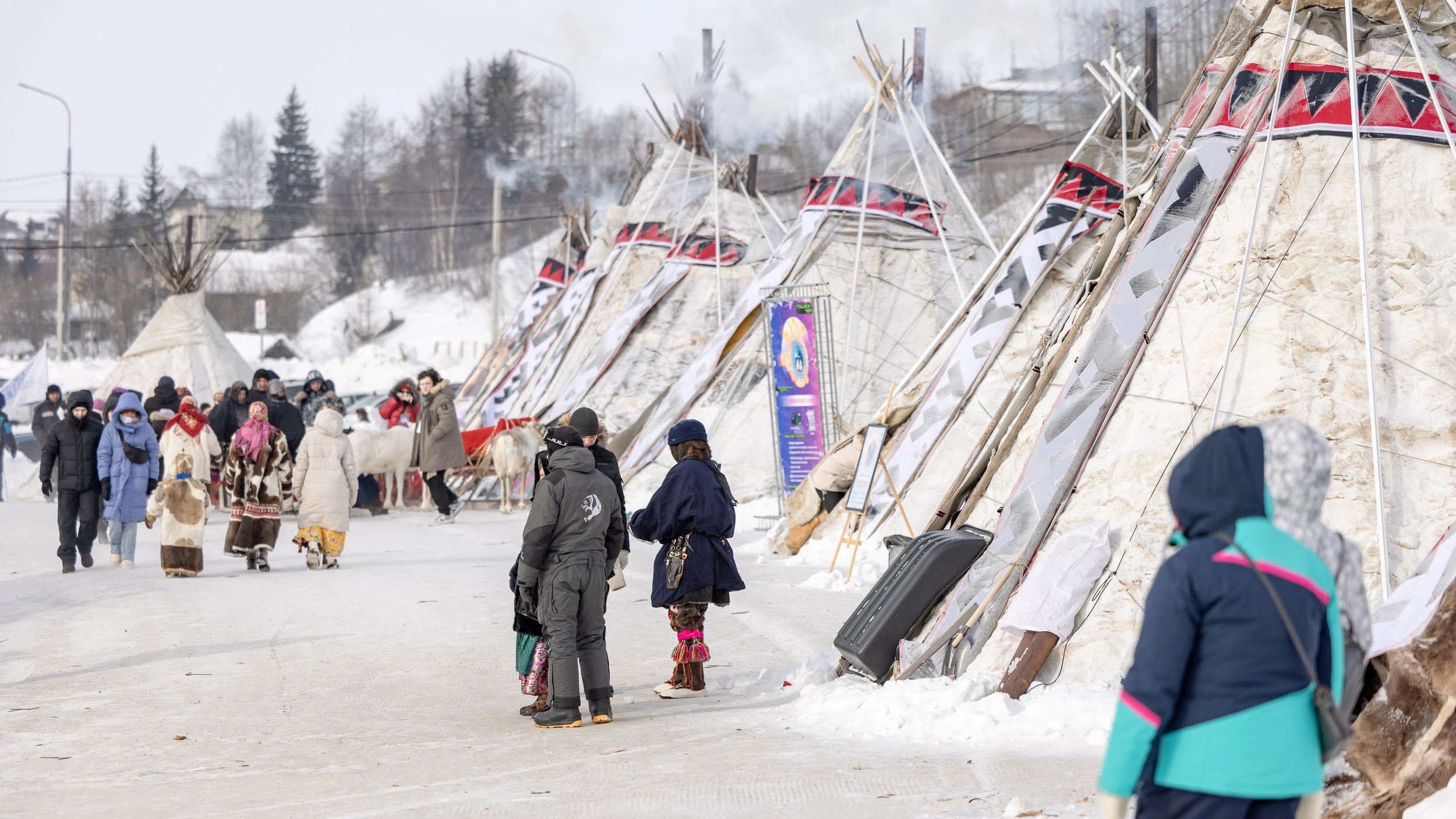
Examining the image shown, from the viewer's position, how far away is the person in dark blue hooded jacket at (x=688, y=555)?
21.3 ft

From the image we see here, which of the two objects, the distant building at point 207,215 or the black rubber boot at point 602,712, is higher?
the distant building at point 207,215

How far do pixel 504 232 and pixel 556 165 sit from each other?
6.92 m

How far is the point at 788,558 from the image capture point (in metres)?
11.3

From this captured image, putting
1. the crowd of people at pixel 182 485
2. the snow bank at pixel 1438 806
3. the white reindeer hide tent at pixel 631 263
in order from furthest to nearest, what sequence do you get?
the white reindeer hide tent at pixel 631 263 → the crowd of people at pixel 182 485 → the snow bank at pixel 1438 806

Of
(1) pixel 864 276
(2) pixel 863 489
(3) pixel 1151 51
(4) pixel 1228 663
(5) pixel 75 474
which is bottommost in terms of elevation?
(4) pixel 1228 663

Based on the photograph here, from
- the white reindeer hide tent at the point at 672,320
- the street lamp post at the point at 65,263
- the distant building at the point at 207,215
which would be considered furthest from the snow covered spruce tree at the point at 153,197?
the white reindeer hide tent at the point at 672,320

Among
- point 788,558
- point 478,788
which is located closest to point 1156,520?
point 478,788

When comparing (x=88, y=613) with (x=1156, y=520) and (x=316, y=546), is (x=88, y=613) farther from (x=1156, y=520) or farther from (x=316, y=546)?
(x=1156, y=520)

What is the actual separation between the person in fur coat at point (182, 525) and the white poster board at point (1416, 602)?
27.7 ft

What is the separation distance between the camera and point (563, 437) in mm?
6016

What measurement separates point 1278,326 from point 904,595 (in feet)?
6.96

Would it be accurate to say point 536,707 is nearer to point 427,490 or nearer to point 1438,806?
point 1438,806

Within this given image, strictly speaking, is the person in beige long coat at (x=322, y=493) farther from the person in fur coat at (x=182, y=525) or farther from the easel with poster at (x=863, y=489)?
the easel with poster at (x=863, y=489)

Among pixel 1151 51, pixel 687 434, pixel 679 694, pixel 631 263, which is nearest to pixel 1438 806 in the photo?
pixel 679 694
